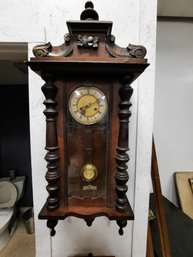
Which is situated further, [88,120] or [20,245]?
[20,245]

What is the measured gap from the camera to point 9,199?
1973mm

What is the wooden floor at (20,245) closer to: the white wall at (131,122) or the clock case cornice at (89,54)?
the white wall at (131,122)

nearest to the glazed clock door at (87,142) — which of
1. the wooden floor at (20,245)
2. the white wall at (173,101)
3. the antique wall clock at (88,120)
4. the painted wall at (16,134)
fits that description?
the antique wall clock at (88,120)

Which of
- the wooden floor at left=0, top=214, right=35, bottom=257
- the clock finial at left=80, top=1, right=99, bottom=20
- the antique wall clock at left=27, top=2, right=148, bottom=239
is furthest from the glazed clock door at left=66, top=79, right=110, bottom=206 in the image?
the wooden floor at left=0, top=214, right=35, bottom=257

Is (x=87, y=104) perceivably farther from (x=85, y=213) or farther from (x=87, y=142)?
(x=85, y=213)

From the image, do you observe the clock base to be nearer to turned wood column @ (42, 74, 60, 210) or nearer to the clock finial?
turned wood column @ (42, 74, 60, 210)

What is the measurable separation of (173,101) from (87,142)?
48.9 inches

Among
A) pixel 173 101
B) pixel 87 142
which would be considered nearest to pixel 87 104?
pixel 87 142

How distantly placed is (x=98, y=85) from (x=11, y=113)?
1976 millimetres

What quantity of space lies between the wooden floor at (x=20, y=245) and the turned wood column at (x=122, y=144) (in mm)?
1610

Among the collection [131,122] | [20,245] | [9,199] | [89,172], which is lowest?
[20,245]

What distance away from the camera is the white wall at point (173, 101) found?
1.45 meters

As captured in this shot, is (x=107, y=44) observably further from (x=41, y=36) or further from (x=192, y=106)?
(x=192, y=106)

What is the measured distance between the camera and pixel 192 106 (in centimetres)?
152
